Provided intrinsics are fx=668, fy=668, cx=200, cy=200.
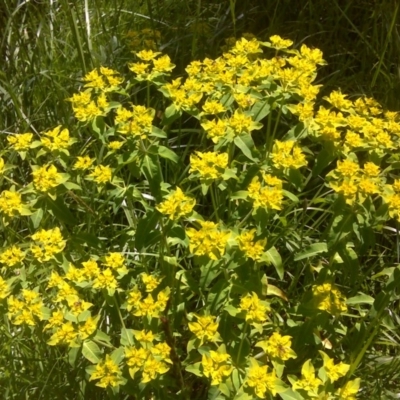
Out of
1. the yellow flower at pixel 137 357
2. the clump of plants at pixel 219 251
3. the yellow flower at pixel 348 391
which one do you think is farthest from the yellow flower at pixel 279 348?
the yellow flower at pixel 137 357

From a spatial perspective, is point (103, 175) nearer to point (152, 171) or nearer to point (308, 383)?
point (152, 171)

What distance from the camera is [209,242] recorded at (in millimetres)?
1319

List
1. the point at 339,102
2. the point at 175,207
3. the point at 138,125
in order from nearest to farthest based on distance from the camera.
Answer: the point at 175,207 → the point at 138,125 → the point at 339,102

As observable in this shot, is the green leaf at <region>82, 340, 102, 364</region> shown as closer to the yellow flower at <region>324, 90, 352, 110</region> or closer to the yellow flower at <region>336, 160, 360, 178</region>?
the yellow flower at <region>336, 160, 360, 178</region>

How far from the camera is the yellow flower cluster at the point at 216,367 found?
50.9 inches

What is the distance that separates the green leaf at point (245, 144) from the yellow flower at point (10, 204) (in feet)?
1.62

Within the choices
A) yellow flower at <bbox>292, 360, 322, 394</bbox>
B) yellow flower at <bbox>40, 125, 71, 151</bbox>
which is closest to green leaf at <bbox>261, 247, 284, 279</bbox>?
yellow flower at <bbox>292, 360, 322, 394</bbox>

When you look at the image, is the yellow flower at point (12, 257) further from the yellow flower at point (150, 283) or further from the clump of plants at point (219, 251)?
the yellow flower at point (150, 283)

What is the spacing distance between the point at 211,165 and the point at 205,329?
34cm

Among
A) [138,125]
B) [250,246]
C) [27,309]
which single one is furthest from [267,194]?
[27,309]

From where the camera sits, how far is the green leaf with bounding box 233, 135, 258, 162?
1.47 m

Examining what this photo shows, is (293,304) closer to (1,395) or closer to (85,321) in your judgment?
(85,321)

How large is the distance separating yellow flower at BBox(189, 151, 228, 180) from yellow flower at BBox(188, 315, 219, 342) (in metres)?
0.30

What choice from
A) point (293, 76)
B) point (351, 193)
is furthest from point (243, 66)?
point (351, 193)
